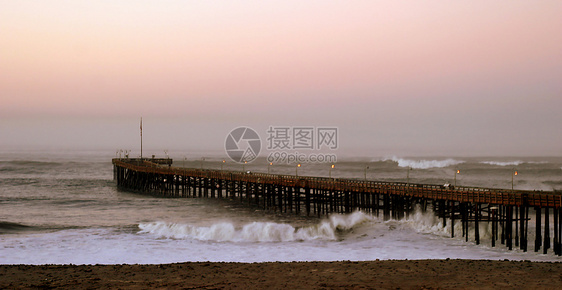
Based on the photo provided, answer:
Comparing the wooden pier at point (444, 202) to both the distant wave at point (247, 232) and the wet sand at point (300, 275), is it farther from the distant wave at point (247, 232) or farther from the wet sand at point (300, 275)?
the distant wave at point (247, 232)

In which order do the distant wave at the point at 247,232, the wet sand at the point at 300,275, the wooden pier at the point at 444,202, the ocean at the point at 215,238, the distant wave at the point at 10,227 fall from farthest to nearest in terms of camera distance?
the distant wave at the point at 10,227 < the distant wave at the point at 247,232 < the wooden pier at the point at 444,202 < the ocean at the point at 215,238 < the wet sand at the point at 300,275

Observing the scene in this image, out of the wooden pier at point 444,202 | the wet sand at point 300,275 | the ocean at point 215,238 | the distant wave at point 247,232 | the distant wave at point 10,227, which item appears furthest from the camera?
the distant wave at point 10,227

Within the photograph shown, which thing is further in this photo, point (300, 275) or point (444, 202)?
point (444, 202)

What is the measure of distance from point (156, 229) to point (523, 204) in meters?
26.1

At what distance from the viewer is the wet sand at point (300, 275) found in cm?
2028

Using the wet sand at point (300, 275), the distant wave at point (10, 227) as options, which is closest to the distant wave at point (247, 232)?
the distant wave at point (10, 227)

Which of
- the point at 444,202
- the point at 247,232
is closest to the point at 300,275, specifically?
the point at 247,232

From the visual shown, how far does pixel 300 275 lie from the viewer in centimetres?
2212

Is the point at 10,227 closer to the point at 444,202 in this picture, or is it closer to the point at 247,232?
the point at 247,232

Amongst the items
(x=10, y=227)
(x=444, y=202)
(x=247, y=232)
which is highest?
(x=444, y=202)

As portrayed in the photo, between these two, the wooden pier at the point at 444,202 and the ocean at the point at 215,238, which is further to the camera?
the wooden pier at the point at 444,202

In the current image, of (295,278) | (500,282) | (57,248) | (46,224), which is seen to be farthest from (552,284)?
(46,224)

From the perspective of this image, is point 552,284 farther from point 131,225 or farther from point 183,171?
point 183,171

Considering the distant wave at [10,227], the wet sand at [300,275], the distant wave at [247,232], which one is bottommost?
the distant wave at [10,227]
